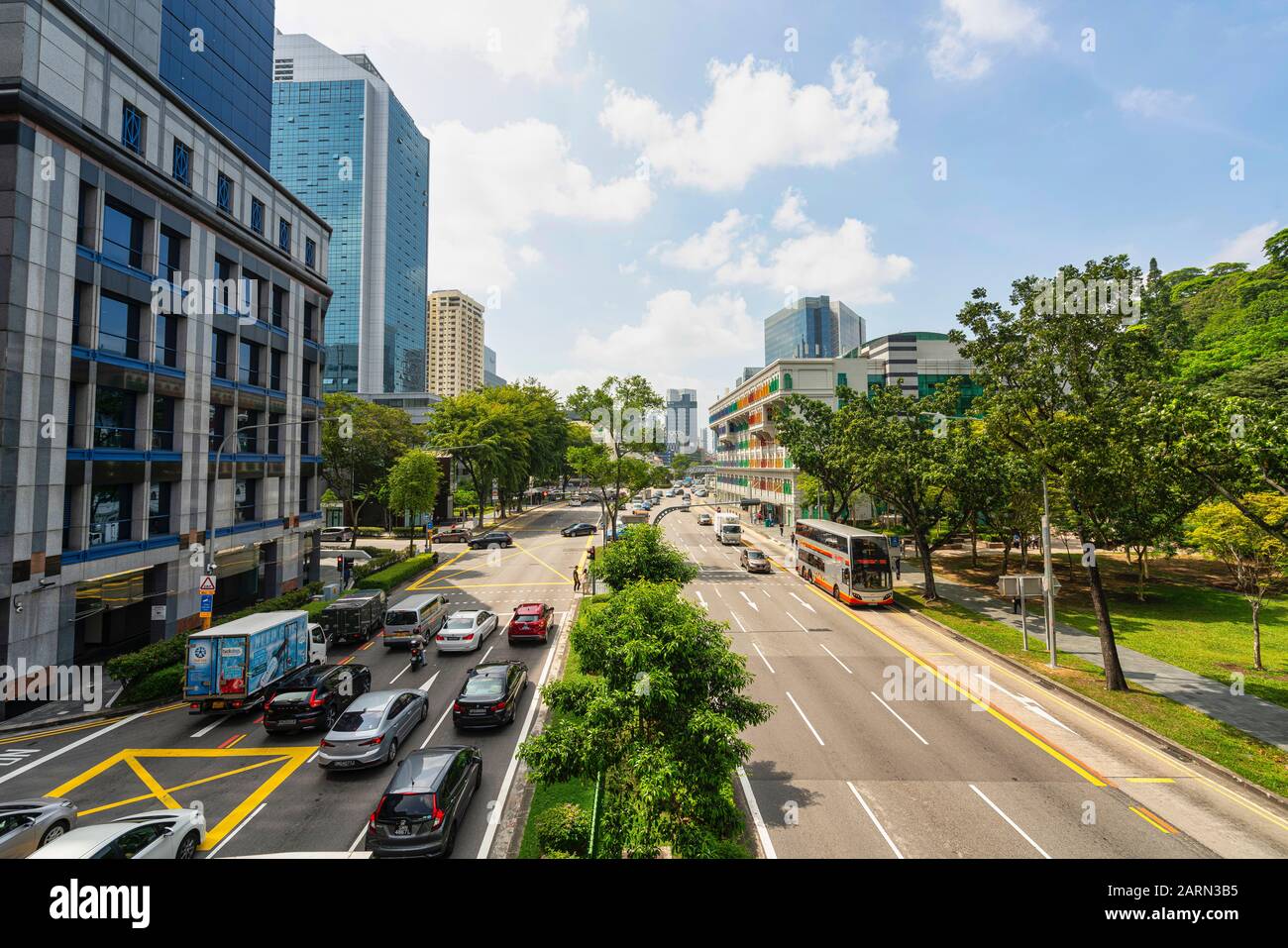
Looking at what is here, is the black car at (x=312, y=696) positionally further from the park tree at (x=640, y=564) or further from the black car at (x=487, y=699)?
the park tree at (x=640, y=564)

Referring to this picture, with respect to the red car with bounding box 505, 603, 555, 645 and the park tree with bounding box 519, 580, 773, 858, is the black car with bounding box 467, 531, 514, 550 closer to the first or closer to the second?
the red car with bounding box 505, 603, 555, 645

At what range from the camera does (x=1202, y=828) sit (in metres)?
13.4

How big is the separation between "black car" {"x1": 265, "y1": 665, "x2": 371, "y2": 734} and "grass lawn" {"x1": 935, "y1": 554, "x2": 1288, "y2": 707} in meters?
30.9

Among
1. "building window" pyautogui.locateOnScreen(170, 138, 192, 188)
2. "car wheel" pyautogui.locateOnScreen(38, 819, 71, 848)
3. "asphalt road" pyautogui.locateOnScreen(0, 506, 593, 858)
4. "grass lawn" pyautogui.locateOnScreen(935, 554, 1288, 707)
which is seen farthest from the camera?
"building window" pyautogui.locateOnScreen(170, 138, 192, 188)

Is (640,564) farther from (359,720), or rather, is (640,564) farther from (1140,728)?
(1140,728)

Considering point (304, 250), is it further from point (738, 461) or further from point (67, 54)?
point (738, 461)

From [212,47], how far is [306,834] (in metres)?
54.2

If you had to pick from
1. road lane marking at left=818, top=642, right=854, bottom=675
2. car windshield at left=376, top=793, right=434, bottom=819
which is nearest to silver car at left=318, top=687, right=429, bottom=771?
car windshield at left=376, top=793, right=434, bottom=819

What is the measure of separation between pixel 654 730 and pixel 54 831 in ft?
42.9

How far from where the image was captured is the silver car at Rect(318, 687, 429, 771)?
16031 millimetres

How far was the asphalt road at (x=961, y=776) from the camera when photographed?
12906 millimetres

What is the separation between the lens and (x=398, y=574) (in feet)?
134

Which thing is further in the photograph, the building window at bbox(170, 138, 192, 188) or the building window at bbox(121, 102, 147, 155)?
the building window at bbox(170, 138, 192, 188)
